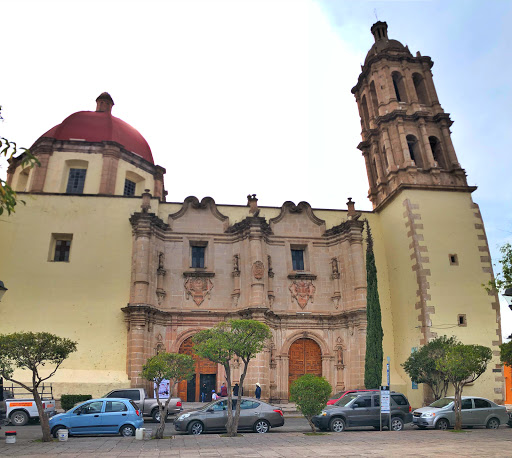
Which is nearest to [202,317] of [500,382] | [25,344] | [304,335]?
[304,335]

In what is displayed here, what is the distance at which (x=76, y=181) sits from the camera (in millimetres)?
30000

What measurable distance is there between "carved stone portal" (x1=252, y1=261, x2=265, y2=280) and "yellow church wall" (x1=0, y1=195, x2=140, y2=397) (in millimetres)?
7174

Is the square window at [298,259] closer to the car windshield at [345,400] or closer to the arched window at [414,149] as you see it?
the arched window at [414,149]

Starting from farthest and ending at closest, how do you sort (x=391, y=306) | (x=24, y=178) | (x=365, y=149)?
1. (x=365, y=149)
2. (x=24, y=178)
3. (x=391, y=306)

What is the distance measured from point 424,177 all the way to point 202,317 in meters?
16.4

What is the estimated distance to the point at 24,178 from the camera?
31047mm

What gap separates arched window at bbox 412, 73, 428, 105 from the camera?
32.6 meters

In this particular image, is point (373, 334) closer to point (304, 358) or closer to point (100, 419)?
point (304, 358)

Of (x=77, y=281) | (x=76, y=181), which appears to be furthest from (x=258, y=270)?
(x=76, y=181)

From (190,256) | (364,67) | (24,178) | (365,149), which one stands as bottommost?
(190,256)

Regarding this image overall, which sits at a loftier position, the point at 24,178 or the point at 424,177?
the point at 24,178

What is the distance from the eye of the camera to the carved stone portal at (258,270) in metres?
25.8

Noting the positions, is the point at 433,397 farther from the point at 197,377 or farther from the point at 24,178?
the point at 24,178

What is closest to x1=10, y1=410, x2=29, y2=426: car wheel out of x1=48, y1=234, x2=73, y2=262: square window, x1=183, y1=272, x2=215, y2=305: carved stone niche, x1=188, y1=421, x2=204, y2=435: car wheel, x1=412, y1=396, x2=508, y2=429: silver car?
x1=188, y1=421, x2=204, y2=435: car wheel
